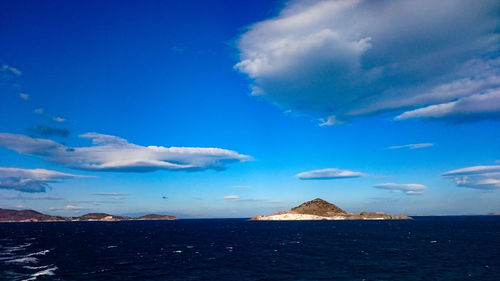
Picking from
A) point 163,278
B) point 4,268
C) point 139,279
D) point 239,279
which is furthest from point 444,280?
point 4,268

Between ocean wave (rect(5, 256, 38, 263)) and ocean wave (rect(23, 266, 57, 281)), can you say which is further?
ocean wave (rect(5, 256, 38, 263))

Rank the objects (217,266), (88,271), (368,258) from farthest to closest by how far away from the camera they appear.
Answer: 1. (368,258)
2. (217,266)
3. (88,271)

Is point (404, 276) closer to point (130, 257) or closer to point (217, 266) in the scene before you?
point (217, 266)

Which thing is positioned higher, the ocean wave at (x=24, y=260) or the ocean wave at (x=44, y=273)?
the ocean wave at (x=44, y=273)

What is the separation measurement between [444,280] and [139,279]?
5105 centimetres

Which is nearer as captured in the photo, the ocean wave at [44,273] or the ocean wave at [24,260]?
the ocean wave at [44,273]

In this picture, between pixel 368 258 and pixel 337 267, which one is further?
pixel 368 258

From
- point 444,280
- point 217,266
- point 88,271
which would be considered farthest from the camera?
point 217,266

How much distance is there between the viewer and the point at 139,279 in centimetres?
5725

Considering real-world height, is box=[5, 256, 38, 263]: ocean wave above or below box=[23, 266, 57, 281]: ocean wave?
below

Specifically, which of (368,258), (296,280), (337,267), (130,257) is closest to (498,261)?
(368,258)

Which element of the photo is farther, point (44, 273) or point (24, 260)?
point (24, 260)

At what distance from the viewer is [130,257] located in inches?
3300

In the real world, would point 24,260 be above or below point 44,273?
below
